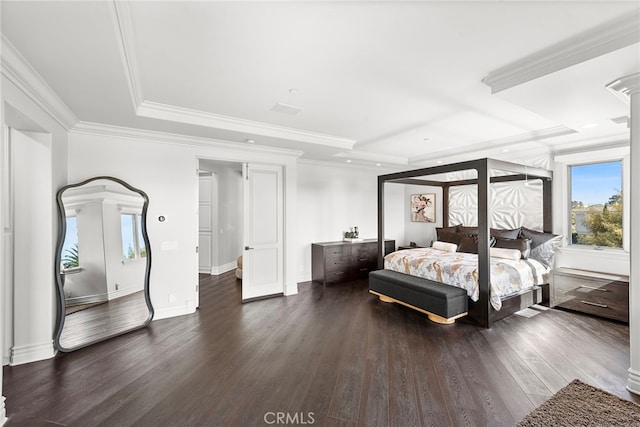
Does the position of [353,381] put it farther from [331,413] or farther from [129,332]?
[129,332]

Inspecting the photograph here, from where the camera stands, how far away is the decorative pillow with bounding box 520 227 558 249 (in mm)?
4500

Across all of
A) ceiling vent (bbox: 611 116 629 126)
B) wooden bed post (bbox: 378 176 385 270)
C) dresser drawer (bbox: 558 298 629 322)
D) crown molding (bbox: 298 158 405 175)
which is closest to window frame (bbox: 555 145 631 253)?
ceiling vent (bbox: 611 116 629 126)

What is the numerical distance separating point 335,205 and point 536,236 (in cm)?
360

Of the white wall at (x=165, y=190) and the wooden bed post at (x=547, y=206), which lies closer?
the white wall at (x=165, y=190)

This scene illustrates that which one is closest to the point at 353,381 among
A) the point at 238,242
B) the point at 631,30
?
the point at 631,30

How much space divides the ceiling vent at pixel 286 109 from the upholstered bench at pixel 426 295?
107 inches

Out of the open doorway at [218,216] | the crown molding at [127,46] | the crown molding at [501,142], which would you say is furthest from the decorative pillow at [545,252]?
the open doorway at [218,216]

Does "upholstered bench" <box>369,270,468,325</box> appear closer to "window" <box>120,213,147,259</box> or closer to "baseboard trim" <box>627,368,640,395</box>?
"baseboard trim" <box>627,368,640,395</box>

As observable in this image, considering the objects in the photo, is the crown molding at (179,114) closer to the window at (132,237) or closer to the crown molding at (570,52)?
the window at (132,237)

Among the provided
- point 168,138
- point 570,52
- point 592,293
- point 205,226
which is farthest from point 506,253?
point 205,226

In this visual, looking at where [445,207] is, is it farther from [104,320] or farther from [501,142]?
[104,320]

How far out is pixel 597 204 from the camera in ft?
14.2

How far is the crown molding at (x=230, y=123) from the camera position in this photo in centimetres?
318

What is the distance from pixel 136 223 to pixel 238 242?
3.68 meters
